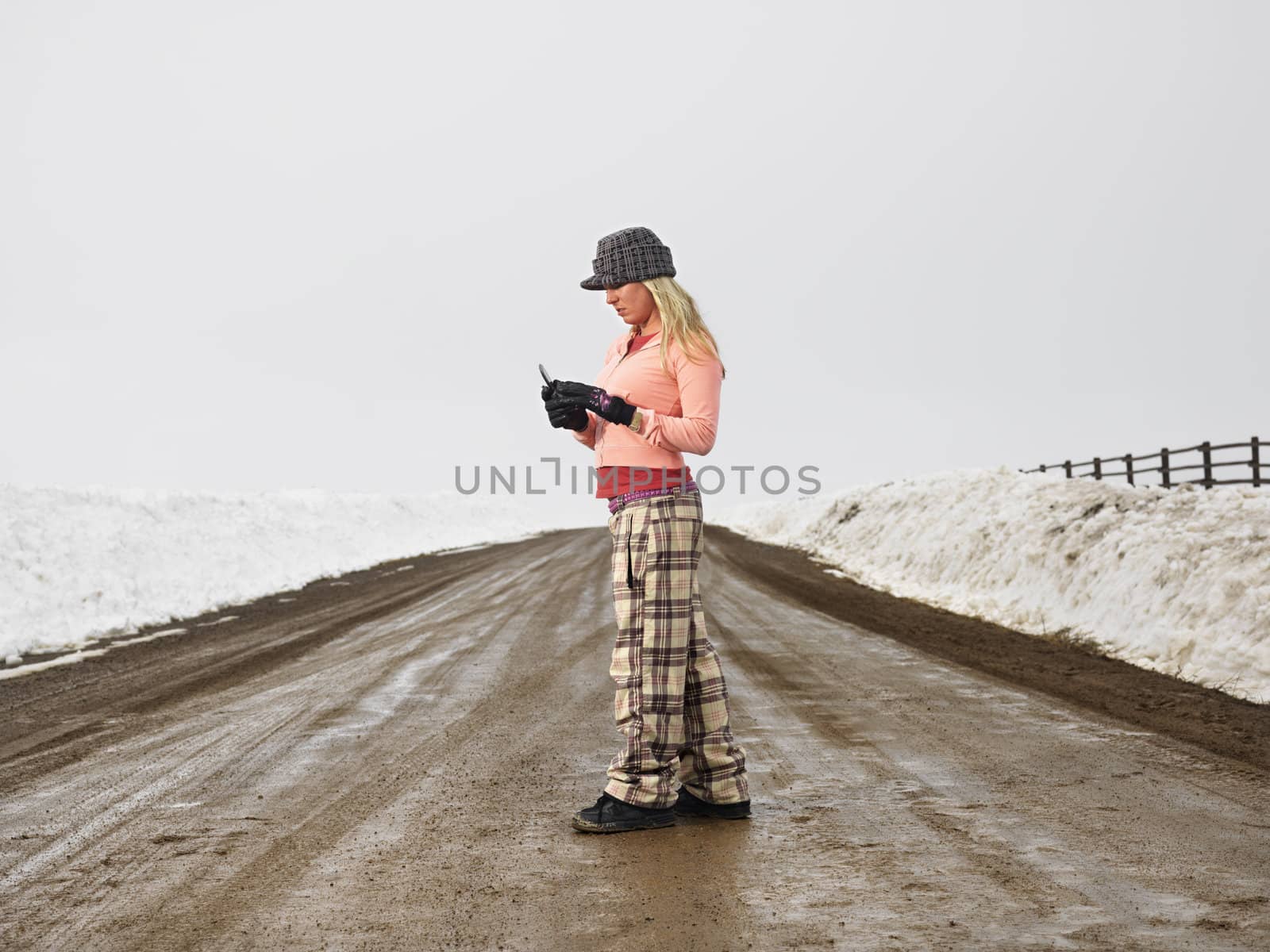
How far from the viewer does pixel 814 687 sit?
7.34 meters

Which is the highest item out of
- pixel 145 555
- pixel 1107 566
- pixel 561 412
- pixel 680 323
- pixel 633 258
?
pixel 633 258

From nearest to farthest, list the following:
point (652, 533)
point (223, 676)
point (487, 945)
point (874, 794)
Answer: point (487, 945)
point (652, 533)
point (874, 794)
point (223, 676)

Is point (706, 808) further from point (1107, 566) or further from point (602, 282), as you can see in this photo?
point (1107, 566)

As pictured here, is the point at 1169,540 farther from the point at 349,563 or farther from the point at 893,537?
the point at 349,563

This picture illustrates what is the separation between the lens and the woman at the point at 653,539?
398cm

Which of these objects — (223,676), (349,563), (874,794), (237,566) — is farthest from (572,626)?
(349,563)

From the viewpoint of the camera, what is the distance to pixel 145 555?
18.3 m

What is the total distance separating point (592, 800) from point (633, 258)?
2.25 metres

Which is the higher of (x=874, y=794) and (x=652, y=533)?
(x=652, y=533)

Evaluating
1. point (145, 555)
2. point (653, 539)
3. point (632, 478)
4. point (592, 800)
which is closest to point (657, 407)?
point (632, 478)

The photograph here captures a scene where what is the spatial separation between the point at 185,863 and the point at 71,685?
20.2ft

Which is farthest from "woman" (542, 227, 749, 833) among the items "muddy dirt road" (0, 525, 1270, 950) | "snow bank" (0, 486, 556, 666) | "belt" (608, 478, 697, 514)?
"snow bank" (0, 486, 556, 666)

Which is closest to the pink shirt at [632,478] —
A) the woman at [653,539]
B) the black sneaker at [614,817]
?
the woman at [653,539]

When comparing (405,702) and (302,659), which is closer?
(405,702)
